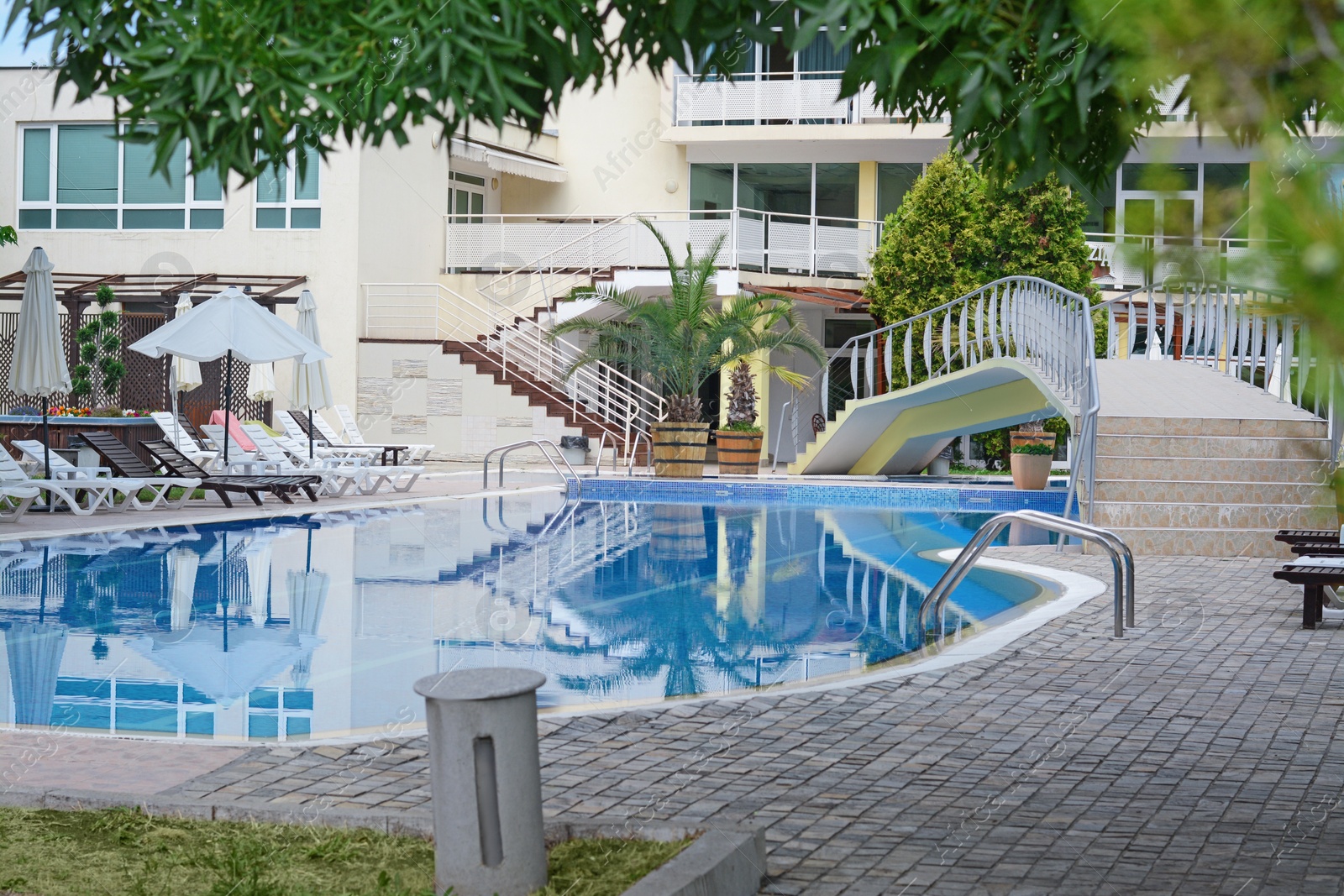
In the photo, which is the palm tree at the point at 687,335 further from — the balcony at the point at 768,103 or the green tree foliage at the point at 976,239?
the balcony at the point at 768,103

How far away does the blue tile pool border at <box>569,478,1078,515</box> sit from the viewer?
17.8 m

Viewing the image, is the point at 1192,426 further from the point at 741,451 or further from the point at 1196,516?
the point at 741,451

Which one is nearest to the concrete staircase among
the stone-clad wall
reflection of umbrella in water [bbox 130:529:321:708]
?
reflection of umbrella in water [bbox 130:529:321:708]

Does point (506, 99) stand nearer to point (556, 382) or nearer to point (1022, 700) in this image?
point (1022, 700)

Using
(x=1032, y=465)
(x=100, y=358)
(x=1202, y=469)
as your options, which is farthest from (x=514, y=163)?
(x=1202, y=469)

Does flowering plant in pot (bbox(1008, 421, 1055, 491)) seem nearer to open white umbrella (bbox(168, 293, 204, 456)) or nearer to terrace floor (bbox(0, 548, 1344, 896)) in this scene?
terrace floor (bbox(0, 548, 1344, 896))

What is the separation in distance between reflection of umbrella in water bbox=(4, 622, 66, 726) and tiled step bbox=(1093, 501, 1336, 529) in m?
8.33

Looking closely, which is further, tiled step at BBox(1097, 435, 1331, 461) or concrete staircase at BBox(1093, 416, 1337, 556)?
tiled step at BBox(1097, 435, 1331, 461)

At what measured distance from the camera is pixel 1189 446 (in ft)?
41.1

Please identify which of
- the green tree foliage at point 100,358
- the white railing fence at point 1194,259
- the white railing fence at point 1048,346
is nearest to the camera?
the white railing fence at point 1194,259

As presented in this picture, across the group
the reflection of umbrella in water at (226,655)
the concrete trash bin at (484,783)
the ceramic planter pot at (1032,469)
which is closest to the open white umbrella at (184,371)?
the reflection of umbrella in water at (226,655)

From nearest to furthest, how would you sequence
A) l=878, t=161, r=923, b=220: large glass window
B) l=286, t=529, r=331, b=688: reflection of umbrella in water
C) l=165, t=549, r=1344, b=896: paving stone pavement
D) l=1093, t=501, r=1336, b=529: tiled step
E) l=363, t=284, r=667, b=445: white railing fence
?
1. l=165, t=549, r=1344, b=896: paving stone pavement
2. l=286, t=529, r=331, b=688: reflection of umbrella in water
3. l=1093, t=501, r=1336, b=529: tiled step
4. l=363, t=284, r=667, b=445: white railing fence
5. l=878, t=161, r=923, b=220: large glass window

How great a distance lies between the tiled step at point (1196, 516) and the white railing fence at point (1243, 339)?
94cm

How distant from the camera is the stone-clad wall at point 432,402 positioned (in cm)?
2405
